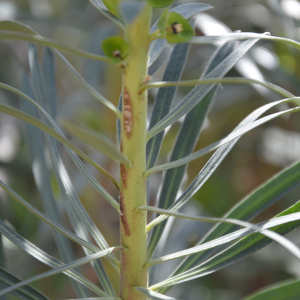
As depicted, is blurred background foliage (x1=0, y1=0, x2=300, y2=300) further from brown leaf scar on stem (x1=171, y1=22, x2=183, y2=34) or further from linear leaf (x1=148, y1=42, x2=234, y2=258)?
brown leaf scar on stem (x1=171, y1=22, x2=183, y2=34)

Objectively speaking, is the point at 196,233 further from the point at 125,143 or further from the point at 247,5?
the point at 247,5

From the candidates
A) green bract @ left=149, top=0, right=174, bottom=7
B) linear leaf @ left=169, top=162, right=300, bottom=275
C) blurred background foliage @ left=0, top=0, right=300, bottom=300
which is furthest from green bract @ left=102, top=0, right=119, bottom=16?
blurred background foliage @ left=0, top=0, right=300, bottom=300

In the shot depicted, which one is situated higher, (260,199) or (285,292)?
(260,199)

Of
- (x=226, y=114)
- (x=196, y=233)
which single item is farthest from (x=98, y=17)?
(x=196, y=233)

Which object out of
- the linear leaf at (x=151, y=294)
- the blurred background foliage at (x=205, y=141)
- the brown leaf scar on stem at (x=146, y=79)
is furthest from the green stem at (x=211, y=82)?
the blurred background foliage at (x=205, y=141)

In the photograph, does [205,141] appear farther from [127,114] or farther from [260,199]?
[127,114]


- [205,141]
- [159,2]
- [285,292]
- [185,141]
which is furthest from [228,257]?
[205,141]
